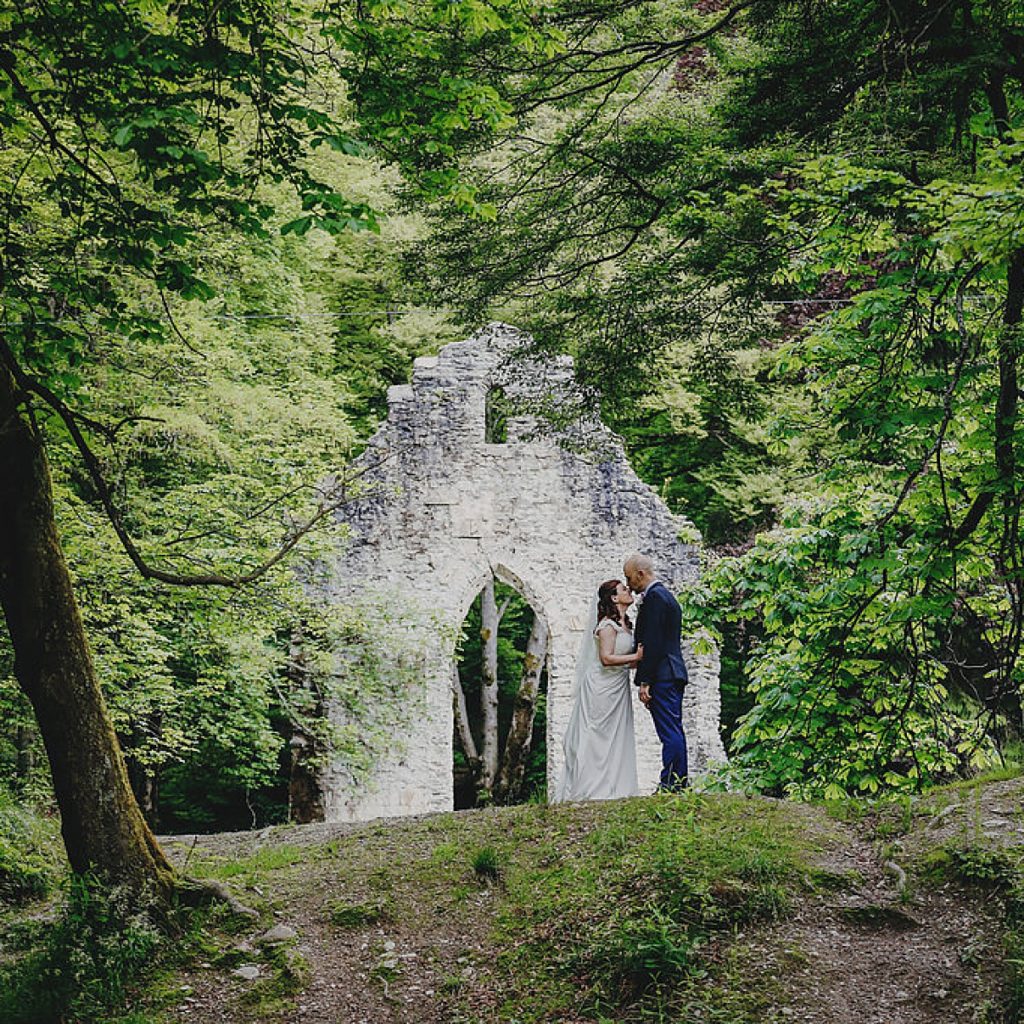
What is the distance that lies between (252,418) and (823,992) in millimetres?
9168

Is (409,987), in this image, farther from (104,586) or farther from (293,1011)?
(104,586)

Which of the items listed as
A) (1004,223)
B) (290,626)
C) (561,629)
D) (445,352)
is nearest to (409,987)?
(1004,223)

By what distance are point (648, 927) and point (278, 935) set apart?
1.88 meters

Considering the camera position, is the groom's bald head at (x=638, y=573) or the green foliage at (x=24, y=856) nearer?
the green foliage at (x=24, y=856)

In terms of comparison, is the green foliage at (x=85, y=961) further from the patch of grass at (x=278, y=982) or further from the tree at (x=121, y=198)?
the patch of grass at (x=278, y=982)

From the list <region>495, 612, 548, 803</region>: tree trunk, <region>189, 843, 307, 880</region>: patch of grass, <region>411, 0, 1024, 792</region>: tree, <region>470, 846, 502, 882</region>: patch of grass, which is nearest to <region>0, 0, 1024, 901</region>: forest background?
<region>411, 0, 1024, 792</region>: tree

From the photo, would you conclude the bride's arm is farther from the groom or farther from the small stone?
the small stone

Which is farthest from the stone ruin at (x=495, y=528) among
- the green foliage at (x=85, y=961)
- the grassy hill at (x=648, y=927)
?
the green foliage at (x=85, y=961)

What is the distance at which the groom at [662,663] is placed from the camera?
7059 millimetres

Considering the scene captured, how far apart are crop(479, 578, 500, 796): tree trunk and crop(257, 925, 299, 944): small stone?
1372 cm

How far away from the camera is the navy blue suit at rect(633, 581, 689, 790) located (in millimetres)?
7051

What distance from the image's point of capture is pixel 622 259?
6199 millimetres

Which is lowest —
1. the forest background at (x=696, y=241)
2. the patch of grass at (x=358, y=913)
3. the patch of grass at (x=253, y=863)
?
the patch of grass at (x=358, y=913)

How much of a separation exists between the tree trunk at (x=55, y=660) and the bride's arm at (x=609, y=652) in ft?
11.5
